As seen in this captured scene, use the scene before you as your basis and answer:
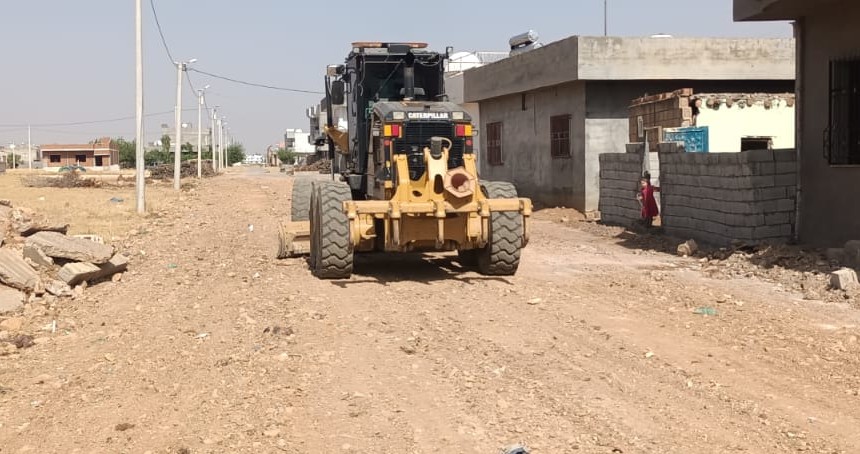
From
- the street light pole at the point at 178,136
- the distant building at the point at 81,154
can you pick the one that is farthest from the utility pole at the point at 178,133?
the distant building at the point at 81,154

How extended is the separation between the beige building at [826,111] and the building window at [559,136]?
8802 millimetres

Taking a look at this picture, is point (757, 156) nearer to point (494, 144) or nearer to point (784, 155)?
point (784, 155)

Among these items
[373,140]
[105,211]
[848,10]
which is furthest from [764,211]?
[105,211]

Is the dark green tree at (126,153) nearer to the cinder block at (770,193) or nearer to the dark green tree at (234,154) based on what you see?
the dark green tree at (234,154)


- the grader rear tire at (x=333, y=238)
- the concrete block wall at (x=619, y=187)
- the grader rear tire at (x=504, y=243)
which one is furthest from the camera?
the concrete block wall at (x=619, y=187)

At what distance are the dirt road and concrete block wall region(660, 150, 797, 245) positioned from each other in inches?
87.5

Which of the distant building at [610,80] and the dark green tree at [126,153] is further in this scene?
the dark green tree at [126,153]

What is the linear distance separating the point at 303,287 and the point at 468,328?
2.97 metres

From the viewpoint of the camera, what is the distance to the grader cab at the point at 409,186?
10703 millimetres

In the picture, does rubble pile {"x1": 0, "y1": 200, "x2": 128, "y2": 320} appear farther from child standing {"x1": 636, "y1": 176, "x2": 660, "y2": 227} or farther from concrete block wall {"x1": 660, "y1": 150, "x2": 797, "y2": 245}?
child standing {"x1": 636, "y1": 176, "x2": 660, "y2": 227}

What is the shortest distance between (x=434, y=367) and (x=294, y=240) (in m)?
6.90

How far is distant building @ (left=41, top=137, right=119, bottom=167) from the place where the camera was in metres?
124

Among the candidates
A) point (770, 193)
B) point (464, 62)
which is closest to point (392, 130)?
point (770, 193)

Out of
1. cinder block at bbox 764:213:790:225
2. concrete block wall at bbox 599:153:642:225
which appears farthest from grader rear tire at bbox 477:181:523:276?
concrete block wall at bbox 599:153:642:225
